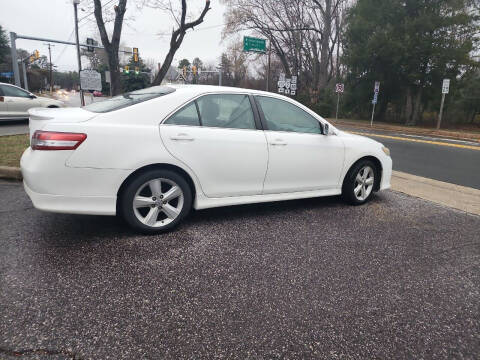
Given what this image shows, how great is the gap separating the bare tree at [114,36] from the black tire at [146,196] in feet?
30.7

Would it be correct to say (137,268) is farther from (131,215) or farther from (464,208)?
(464,208)

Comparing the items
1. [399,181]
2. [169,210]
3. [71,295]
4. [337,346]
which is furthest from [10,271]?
[399,181]

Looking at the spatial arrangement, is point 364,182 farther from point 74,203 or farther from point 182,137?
point 74,203

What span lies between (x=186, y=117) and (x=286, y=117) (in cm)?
134

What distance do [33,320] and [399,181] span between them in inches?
246

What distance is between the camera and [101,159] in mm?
3121

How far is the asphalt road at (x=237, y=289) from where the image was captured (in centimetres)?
203

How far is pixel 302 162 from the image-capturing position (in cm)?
424

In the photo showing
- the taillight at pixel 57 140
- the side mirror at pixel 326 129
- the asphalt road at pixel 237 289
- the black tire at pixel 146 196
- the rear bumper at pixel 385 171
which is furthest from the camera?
the rear bumper at pixel 385 171

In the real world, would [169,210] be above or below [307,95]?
below

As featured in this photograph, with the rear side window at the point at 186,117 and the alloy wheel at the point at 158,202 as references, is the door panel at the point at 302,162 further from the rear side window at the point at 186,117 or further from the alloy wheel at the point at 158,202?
the alloy wheel at the point at 158,202

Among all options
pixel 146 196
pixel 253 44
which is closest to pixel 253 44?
pixel 253 44

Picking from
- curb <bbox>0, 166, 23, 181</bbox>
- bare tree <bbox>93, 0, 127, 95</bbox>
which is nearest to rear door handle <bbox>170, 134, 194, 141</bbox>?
curb <bbox>0, 166, 23, 181</bbox>

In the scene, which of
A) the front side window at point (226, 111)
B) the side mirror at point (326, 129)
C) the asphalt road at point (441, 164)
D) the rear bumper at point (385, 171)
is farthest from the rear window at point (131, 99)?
the asphalt road at point (441, 164)
